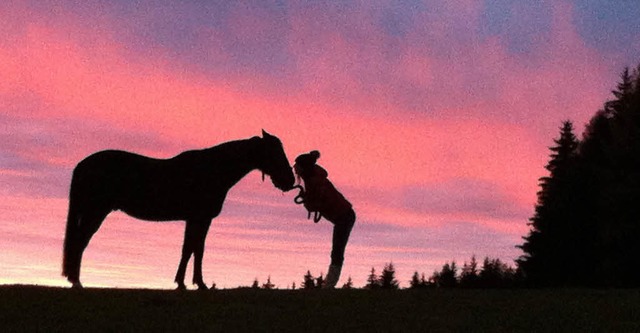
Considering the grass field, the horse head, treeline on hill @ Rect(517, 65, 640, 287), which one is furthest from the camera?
treeline on hill @ Rect(517, 65, 640, 287)

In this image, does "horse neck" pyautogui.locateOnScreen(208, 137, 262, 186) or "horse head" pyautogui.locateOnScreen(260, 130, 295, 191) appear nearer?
"horse neck" pyautogui.locateOnScreen(208, 137, 262, 186)

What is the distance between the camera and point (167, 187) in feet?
57.2

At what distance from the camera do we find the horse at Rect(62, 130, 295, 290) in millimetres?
17109

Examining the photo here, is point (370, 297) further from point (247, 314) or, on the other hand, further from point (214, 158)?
point (214, 158)

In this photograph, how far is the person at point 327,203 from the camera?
18.3m

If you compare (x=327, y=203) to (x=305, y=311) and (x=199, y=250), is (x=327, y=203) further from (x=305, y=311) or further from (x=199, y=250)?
(x=305, y=311)

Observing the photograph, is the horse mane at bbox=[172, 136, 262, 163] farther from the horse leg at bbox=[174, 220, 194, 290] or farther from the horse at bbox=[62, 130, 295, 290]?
the horse leg at bbox=[174, 220, 194, 290]

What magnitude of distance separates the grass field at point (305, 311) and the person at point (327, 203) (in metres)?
1.99

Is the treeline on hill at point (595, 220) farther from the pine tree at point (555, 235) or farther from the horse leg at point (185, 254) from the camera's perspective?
the horse leg at point (185, 254)

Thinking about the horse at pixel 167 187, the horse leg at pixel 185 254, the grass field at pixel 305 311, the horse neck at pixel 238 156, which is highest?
the horse neck at pixel 238 156

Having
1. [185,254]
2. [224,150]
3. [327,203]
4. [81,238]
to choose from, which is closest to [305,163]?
[327,203]

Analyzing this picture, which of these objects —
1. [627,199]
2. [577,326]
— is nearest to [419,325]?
[577,326]

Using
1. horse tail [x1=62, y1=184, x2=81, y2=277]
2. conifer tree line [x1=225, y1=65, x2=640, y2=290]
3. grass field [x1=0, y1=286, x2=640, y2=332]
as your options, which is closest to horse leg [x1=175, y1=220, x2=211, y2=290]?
grass field [x1=0, y1=286, x2=640, y2=332]

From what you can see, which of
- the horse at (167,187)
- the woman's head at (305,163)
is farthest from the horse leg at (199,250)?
the woman's head at (305,163)
